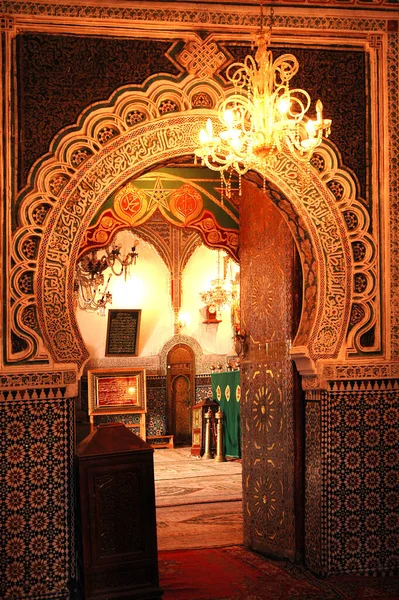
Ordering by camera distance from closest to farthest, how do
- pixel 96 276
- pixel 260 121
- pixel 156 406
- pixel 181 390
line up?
pixel 260 121, pixel 96 276, pixel 156 406, pixel 181 390

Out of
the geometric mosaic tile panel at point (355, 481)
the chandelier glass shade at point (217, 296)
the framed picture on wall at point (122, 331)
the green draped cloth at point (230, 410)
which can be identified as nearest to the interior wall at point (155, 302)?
the framed picture on wall at point (122, 331)

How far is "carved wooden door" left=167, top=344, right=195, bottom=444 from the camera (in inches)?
564

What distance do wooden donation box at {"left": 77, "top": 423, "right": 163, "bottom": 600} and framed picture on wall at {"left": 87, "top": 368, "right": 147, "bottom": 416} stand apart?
9008 millimetres

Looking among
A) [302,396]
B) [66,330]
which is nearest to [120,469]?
[66,330]

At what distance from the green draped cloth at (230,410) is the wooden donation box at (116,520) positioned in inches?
269

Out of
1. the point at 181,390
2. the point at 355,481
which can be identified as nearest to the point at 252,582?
the point at 355,481

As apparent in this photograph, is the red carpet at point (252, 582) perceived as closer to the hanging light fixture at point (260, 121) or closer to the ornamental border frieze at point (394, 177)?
the ornamental border frieze at point (394, 177)

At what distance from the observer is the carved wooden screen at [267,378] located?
535 cm

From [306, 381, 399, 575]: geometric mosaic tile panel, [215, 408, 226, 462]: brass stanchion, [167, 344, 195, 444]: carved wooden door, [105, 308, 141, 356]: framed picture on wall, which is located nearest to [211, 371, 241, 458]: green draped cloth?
[215, 408, 226, 462]: brass stanchion

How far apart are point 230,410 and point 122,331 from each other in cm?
299

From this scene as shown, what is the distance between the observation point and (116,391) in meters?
13.7

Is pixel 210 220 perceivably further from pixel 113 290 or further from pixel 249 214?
pixel 113 290

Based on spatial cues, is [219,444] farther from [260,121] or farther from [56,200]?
[260,121]

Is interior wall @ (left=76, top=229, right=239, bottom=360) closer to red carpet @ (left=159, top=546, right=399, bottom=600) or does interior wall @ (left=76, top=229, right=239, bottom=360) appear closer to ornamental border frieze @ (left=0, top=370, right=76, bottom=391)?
red carpet @ (left=159, top=546, right=399, bottom=600)
